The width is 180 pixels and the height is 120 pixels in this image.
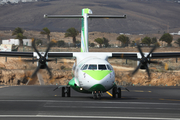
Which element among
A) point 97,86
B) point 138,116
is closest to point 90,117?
point 138,116

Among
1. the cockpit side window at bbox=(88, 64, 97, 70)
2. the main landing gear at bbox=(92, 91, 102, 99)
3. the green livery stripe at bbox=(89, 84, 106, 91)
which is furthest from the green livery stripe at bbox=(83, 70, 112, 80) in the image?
the main landing gear at bbox=(92, 91, 102, 99)

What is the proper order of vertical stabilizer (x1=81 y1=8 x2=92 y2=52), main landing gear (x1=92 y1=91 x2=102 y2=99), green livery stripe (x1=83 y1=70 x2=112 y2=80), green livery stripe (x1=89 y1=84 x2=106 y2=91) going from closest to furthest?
green livery stripe (x1=89 y1=84 x2=106 y2=91), green livery stripe (x1=83 y1=70 x2=112 y2=80), main landing gear (x1=92 y1=91 x2=102 y2=99), vertical stabilizer (x1=81 y1=8 x2=92 y2=52)

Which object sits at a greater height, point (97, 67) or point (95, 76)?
point (97, 67)

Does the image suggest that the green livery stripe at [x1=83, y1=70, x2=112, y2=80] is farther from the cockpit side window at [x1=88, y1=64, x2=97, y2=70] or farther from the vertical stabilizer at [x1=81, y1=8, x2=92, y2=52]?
the vertical stabilizer at [x1=81, y1=8, x2=92, y2=52]

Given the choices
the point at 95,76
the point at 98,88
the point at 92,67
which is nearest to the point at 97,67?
the point at 92,67

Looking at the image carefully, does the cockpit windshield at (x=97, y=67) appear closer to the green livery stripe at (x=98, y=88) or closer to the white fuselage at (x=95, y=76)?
the white fuselage at (x=95, y=76)

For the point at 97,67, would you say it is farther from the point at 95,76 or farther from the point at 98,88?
the point at 98,88

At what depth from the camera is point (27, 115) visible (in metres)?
12.9

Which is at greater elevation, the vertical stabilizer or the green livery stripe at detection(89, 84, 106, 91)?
the vertical stabilizer

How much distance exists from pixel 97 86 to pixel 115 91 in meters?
3.95

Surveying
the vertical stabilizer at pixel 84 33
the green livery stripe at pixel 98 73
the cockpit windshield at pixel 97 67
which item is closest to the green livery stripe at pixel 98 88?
the green livery stripe at pixel 98 73

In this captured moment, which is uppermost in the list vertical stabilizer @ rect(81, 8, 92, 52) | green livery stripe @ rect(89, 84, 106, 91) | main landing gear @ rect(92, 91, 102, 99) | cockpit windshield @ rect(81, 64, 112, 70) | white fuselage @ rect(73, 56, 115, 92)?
vertical stabilizer @ rect(81, 8, 92, 52)

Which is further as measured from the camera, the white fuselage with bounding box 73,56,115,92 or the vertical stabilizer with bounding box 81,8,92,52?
the vertical stabilizer with bounding box 81,8,92,52

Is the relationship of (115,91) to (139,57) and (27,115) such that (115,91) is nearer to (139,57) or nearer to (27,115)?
(139,57)
